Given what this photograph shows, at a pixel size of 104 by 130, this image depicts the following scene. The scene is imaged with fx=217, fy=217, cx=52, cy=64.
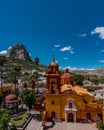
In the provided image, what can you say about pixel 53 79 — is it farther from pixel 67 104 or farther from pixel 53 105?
pixel 67 104

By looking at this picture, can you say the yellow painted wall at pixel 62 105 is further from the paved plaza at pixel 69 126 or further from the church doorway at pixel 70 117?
the paved plaza at pixel 69 126

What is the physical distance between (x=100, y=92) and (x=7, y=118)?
57851 millimetres

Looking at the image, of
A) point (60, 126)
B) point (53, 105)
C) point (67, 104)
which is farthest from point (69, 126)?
point (53, 105)

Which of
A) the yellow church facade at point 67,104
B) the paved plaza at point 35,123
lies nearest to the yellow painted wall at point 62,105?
the yellow church facade at point 67,104

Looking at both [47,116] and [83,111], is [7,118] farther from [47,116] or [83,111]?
[83,111]

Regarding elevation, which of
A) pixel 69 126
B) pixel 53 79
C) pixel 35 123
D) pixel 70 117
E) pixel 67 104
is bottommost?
pixel 69 126

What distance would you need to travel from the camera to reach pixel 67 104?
51.2 m

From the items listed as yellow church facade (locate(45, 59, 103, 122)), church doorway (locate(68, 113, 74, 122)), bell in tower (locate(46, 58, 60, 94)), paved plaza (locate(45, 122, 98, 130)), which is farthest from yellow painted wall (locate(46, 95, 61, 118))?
paved plaza (locate(45, 122, 98, 130))

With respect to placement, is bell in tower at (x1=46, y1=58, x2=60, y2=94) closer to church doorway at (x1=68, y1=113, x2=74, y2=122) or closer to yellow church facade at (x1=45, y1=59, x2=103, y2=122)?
yellow church facade at (x1=45, y1=59, x2=103, y2=122)

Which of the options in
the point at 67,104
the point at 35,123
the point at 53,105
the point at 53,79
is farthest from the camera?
the point at 53,79

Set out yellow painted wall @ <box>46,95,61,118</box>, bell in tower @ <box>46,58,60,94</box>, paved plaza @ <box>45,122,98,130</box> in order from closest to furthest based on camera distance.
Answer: paved plaza @ <box>45,122,98,130</box>, yellow painted wall @ <box>46,95,61,118</box>, bell in tower @ <box>46,58,60,94</box>

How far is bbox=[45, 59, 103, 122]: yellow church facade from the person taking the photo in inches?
1994

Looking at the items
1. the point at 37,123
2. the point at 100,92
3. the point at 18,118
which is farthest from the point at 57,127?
the point at 100,92

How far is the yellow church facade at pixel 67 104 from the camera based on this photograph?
5066 cm
